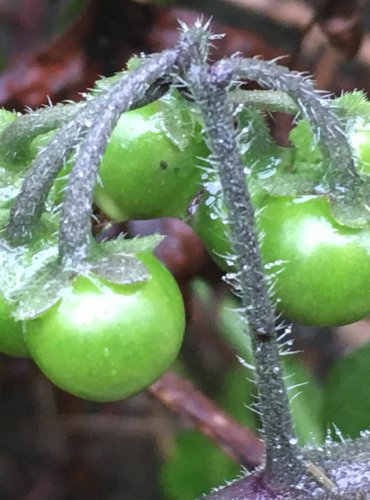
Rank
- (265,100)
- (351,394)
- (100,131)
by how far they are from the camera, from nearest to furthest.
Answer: (100,131), (265,100), (351,394)

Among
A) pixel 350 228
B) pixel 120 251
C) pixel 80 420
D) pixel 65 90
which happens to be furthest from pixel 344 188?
pixel 80 420

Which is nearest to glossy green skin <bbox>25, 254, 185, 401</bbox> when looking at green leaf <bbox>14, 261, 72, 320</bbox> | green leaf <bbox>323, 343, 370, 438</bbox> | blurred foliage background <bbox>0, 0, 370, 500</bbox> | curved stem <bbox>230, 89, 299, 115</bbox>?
green leaf <bbox>14, 261, 72, 320</bbox>

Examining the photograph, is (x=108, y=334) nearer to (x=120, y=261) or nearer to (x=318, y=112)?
(x=120, y=261)

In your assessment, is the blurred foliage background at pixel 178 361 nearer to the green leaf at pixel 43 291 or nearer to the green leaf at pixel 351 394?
the green leaf at pixel 351 394

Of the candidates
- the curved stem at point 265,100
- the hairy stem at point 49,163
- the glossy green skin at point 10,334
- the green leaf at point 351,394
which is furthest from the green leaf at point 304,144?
the green leaf at point 351,394

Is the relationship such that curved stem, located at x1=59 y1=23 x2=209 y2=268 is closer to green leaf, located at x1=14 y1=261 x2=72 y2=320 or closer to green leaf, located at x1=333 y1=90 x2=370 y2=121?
green leaf, located at x1=14 y1=261 x2=72 y2=320

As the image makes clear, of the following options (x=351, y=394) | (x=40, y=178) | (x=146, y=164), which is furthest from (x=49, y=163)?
(x=351, y=394)
